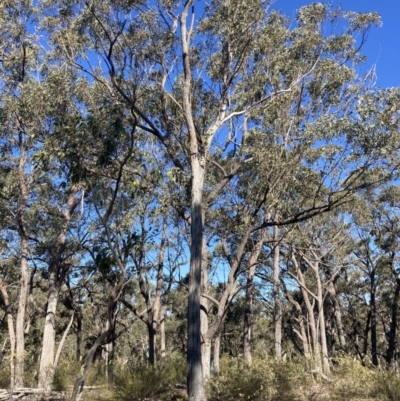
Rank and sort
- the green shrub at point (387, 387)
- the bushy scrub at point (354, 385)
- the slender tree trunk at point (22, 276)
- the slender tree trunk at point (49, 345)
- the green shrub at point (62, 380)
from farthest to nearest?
the slender tree trunk at point (22, 276) → the slender tree trunk at point (49, 345) → the green shrub at point (62, 380) → the bushy scrub at point (354, 385) → the green shrub at point (387, 387)

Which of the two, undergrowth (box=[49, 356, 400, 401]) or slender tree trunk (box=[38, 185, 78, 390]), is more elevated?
slender tree trunk (box=[38, 185, 78, 390])

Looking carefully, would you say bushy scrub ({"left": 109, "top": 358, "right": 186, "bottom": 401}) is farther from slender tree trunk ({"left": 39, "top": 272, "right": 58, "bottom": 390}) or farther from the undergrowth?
slender tree trunk ({"left": 39, "top": 272, "right": 58, "bottom": 390})

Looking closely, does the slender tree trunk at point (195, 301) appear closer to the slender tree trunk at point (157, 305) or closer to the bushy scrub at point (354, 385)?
the bushy scrub at point (354, 385)

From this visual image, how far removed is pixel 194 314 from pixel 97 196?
3265mm

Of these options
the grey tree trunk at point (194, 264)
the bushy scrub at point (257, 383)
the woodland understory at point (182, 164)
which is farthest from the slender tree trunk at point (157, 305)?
the grey tree trunk at point (194, 264)

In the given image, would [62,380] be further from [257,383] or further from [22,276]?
[257,383]

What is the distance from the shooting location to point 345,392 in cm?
880

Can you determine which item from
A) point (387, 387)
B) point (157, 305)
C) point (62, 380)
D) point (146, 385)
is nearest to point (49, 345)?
point (62, 380)

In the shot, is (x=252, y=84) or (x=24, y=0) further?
(x=24, y=0)

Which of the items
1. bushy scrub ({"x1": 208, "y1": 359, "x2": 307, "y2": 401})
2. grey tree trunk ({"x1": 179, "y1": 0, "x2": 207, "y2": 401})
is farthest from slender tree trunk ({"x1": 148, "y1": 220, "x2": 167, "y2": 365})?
grey tree trunk ({"x1": 179, "y1": 0, "x2": 207, "y2": 401})

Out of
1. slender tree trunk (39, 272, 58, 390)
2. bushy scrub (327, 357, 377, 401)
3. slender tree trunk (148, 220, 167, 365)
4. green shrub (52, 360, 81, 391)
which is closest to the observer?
bushy scrub (327, 357, 377, 401)

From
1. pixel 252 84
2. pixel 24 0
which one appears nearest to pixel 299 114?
pixel 252 84

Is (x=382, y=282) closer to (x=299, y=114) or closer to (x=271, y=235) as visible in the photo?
(x=271, y=235)

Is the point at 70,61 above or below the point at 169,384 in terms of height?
above
